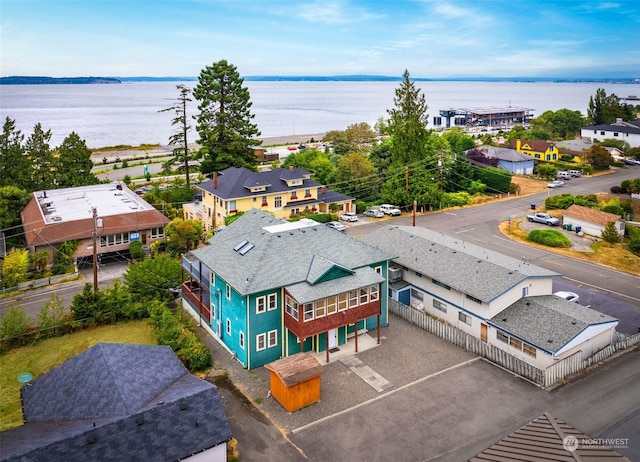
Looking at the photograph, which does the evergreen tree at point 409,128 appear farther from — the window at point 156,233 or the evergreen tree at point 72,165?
the evergreen tree at point 72,165

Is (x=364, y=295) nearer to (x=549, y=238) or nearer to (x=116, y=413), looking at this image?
(x=116, y=413)

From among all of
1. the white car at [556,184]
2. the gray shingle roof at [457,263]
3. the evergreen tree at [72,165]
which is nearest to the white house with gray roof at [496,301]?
the gray shingle roof at [457,263]

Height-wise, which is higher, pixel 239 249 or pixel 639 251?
pixel 239 249

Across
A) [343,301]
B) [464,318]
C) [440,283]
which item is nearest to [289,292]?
[343,301]

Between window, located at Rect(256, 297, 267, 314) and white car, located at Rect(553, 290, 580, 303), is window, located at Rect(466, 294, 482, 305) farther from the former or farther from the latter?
window, located at Rect(256, 297, 267, 314)

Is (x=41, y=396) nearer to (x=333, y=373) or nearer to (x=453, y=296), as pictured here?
Answer: (x=333, y=373)

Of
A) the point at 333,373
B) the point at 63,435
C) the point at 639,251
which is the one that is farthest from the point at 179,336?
the point at 639,251
